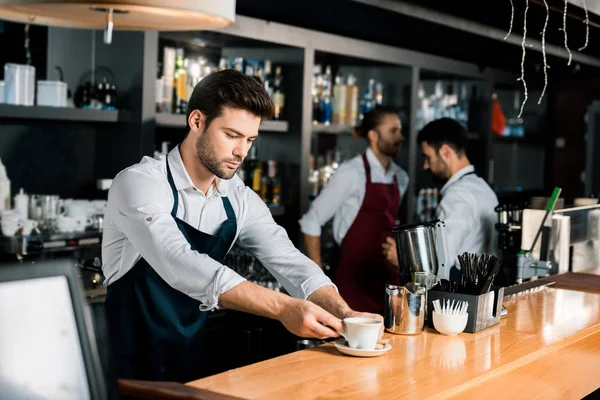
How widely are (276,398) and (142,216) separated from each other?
0.75 meters

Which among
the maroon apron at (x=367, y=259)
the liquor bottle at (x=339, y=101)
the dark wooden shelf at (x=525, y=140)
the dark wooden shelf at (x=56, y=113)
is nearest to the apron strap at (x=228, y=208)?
the dark wooden shelf at (x=56, y=113)

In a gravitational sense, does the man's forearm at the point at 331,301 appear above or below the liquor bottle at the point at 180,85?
below

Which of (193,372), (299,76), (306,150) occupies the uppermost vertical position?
(299,76)

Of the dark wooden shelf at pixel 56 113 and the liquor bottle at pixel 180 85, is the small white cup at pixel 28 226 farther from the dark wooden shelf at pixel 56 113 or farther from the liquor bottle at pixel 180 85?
the liquor bottle at pixel 180 85

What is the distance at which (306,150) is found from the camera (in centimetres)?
457

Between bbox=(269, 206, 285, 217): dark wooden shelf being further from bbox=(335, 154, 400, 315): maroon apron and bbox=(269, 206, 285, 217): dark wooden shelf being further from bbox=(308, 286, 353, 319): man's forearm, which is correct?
bbox=(308, 286, 353, 319): man's forearm

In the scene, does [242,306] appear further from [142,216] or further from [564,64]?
[564,64]

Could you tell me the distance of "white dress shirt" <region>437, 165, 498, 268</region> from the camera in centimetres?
397

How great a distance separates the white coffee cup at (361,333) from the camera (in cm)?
203

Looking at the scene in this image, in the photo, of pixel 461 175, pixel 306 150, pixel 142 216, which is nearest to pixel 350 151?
pixel 306 150

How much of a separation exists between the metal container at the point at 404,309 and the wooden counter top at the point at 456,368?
0.10ft

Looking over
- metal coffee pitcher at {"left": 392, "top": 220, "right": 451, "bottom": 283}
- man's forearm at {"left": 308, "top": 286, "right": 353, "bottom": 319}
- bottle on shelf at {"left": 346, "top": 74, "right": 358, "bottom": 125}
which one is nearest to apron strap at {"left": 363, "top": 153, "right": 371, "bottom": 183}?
bottle on shelf at {"left": 346, "top": 74, "right": 358, "bottom": 125}

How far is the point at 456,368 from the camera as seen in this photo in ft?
6.59

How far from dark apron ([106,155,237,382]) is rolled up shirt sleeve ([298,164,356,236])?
6.37 feet
